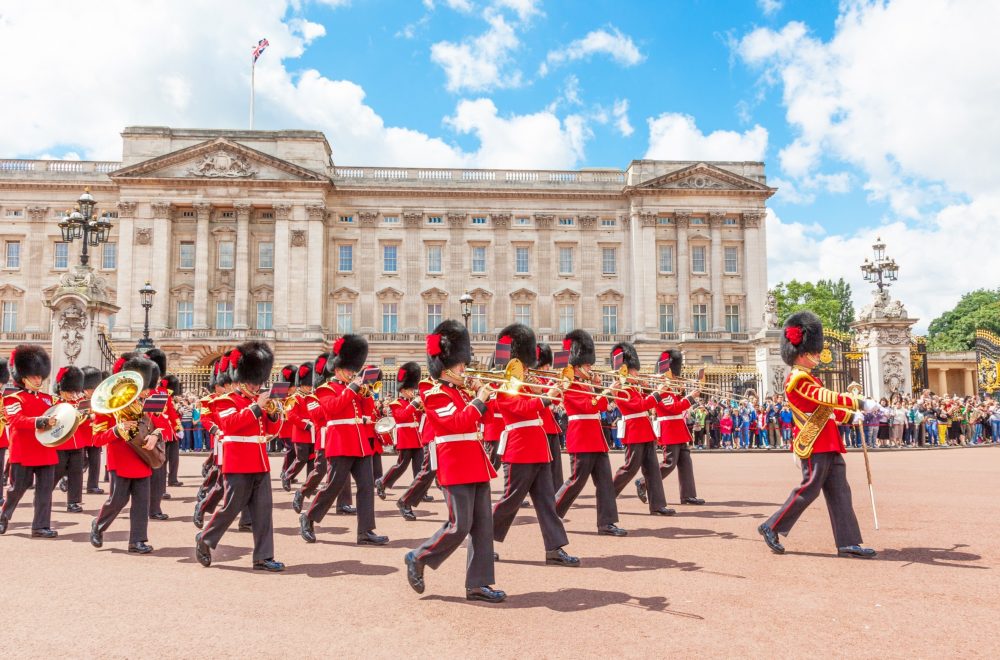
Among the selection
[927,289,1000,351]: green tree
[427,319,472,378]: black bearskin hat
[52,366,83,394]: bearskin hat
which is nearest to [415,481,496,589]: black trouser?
[427,319,472,378]: black bearskin hat

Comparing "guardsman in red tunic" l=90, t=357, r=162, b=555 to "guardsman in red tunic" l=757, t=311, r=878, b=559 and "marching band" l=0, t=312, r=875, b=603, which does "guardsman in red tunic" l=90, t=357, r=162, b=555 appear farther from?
"guardsman in red tunic" l=757, t=311, r=878, b=559

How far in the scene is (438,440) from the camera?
578 cm

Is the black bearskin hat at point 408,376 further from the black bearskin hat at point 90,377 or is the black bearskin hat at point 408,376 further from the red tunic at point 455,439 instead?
the red tunic at point 455,439

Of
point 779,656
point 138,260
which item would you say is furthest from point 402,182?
point 779,656

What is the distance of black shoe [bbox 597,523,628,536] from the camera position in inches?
314

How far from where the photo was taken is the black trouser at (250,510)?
6.51 meters

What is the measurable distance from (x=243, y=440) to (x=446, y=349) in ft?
6.90

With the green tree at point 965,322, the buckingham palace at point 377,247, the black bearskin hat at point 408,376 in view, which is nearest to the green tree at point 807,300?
the green tree at point 965,322

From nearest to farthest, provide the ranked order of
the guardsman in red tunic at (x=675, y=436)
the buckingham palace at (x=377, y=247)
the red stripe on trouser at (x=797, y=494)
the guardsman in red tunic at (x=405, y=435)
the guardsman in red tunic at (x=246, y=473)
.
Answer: the guardsman in red tunic at (x=246, y=473) < the red stripe on trouser at (x=797, y=494) < the guardsman in red tunic at (x=675, y=436) < the guardsman in red tunic at (x=405, y=435) < the buckingham palace at (x=377, y=247)

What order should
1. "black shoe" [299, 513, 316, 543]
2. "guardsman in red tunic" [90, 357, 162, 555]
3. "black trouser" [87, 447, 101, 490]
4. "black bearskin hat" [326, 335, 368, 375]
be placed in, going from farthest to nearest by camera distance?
"black trouser" [87, 447, 101, 490] → "black bearskin hat" [326, 335, 368, 375] → "black shoe" [299, 513, 316, 543] → "guardsman in red tunic" [90, 357, 162, 555]

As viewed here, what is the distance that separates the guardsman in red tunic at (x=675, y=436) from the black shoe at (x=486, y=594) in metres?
4.98

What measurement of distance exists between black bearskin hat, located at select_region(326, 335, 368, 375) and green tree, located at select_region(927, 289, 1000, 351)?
66991 mm

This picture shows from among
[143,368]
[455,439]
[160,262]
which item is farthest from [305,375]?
[160,262]

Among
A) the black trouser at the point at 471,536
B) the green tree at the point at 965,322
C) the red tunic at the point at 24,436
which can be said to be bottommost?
the black trouser at the point at 471,536
